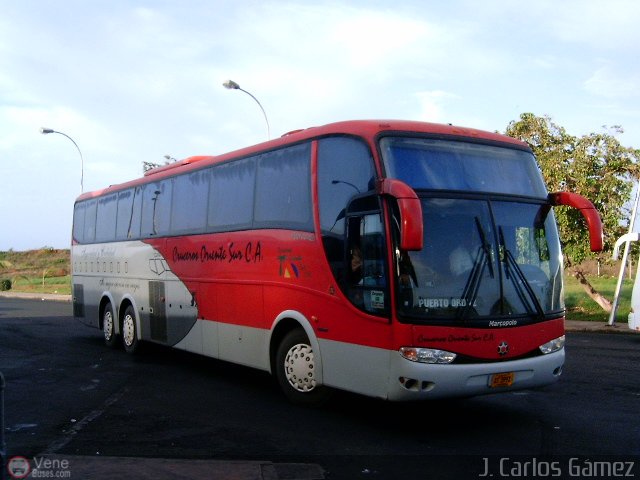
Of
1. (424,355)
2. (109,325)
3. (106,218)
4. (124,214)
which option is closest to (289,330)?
(424,355)

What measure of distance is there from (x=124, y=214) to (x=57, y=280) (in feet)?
184

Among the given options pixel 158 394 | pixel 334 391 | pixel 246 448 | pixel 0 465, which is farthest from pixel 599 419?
pixel 0 465

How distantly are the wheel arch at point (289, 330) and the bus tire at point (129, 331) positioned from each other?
560cm

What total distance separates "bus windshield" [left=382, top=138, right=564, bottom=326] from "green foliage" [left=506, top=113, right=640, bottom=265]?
49.2ft

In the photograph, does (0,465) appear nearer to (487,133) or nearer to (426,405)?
(426,405)

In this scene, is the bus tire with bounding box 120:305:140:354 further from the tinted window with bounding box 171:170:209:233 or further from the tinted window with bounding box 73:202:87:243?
the tinted window with bounding box 73:202:87:243

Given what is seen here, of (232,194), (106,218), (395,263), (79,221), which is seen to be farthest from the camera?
(79,221)

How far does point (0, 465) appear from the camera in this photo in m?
5.15

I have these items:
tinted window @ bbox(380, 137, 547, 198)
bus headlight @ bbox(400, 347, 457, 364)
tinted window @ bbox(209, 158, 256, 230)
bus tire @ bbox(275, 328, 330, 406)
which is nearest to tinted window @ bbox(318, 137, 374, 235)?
tinted window @ bbox(380, 137, 547, 198)

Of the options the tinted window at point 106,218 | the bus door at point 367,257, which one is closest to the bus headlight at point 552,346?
the bus door at point 367,257

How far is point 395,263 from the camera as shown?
299 inches

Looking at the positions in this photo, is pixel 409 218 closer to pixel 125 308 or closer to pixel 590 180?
pixel 125 308

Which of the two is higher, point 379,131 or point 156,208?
point 379,131

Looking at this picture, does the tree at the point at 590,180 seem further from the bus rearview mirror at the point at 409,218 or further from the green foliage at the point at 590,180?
the bus rearview mirror at the point at 409,218
